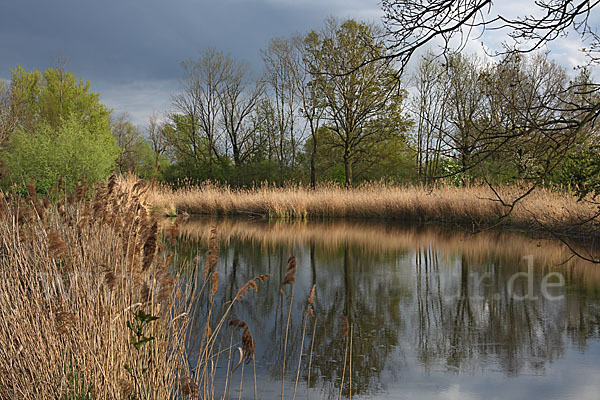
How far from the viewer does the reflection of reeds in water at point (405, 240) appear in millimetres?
9312

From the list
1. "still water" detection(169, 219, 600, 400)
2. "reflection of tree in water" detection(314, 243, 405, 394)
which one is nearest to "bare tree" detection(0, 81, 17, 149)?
"still water" detection(169, 219, 600, 400)

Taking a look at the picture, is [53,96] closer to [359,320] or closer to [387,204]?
[387,204]

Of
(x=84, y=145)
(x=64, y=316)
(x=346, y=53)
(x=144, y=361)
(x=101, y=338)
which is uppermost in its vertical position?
(x=346, y=53)

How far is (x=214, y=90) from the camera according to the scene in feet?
104

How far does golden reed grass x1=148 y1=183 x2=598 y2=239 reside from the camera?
1262 cm

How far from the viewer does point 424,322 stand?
533 cm

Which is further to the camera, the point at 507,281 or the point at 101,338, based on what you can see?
the point at 507,281

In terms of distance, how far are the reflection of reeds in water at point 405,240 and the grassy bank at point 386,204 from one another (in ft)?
2.26

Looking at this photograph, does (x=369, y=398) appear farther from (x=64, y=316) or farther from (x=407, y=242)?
(x=407, y=242)

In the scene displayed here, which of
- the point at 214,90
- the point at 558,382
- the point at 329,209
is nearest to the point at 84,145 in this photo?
the point at 329,209

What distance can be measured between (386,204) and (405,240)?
5441 mm

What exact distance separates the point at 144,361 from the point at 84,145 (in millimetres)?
16646

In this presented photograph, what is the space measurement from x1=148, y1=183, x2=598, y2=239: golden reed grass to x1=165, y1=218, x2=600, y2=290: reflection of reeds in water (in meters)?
0.76

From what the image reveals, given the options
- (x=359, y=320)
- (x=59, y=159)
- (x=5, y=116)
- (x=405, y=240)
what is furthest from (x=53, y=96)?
(x=359, y=320)
